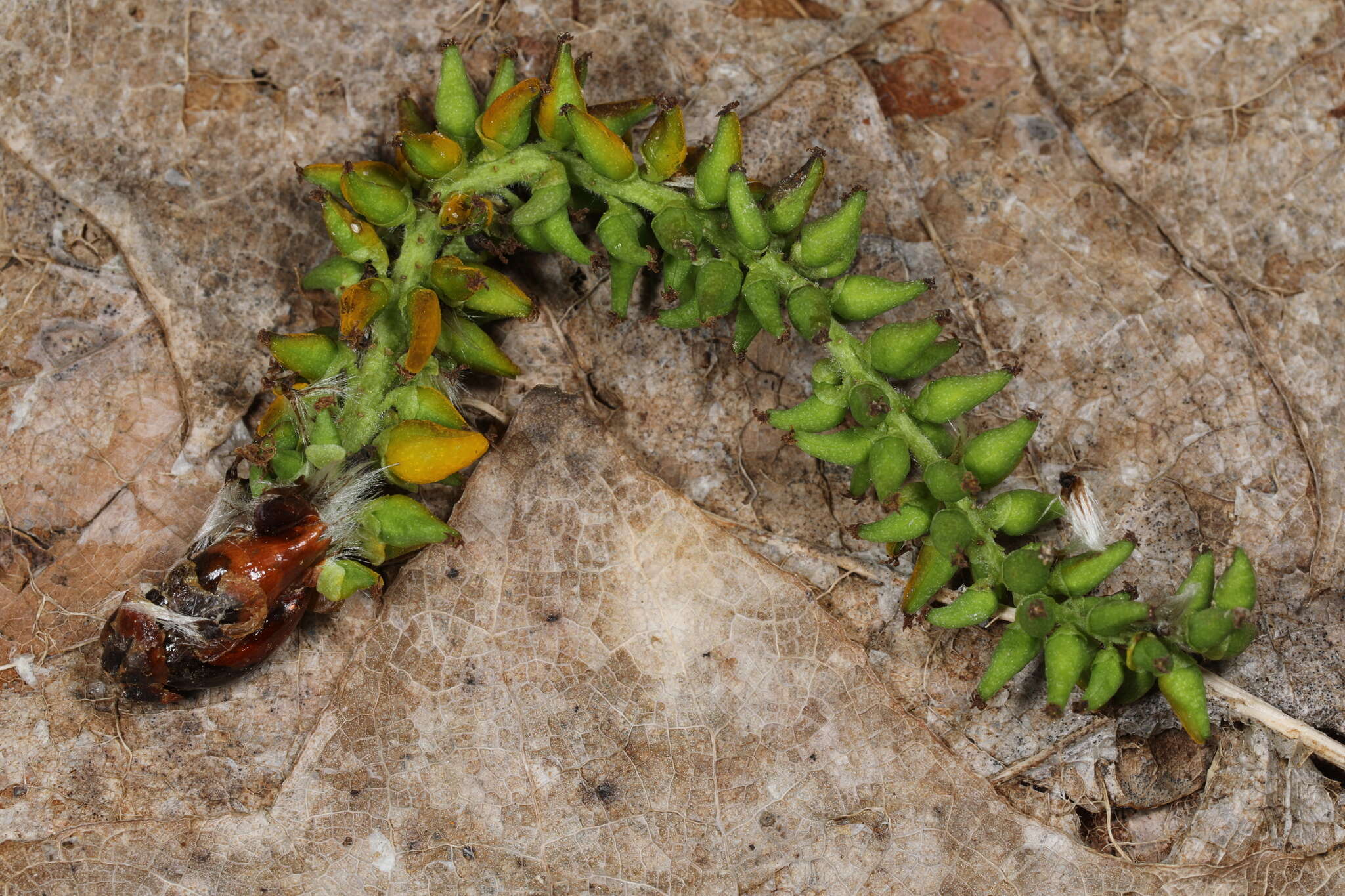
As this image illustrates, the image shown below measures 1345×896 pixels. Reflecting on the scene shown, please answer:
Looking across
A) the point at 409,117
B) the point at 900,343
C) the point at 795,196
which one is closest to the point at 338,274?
the point at 409,117

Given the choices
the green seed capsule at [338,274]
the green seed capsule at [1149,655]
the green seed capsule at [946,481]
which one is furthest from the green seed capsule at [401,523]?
the green seed capsule at [1149,655]

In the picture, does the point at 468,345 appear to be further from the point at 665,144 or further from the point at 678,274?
the point at 665,144

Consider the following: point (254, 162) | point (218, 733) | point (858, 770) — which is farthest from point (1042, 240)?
point (218, 733)

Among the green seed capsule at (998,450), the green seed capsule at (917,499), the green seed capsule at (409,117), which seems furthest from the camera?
the green seed capsule at (409,117)

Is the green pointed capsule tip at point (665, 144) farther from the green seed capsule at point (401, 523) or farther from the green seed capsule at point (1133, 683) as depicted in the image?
the green seed capsule at point (1133, 683)

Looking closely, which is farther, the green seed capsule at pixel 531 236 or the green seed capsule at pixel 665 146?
the green seed capsule at pixel 531 236

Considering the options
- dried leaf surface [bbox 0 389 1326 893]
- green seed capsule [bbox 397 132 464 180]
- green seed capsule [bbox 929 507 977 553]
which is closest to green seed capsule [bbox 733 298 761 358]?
dried leaf surface [bbox 0 389 1326 893]

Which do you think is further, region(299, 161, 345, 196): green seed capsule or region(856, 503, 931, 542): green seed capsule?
region(299, 161, 345, 196): green seed capsule

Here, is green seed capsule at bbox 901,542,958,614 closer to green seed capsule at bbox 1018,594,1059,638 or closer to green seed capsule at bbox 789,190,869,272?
green seed capsule at bbox 1018,594,1059,638
